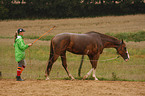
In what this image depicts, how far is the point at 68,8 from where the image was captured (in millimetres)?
43094

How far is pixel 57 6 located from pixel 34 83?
119ft

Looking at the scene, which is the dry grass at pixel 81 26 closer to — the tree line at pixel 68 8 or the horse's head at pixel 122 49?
the tree line at pixel 68 8

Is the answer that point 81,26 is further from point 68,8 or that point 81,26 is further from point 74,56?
point 74,56

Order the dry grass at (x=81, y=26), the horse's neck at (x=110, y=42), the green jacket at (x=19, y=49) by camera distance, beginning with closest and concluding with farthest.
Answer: the green jacket at (x=19, y=49) < the horse's neck at (x=110, y=42) < the dry grass at (x=81, y=26)

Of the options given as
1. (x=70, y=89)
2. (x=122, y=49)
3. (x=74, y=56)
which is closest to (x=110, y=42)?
(x=122, y=49)

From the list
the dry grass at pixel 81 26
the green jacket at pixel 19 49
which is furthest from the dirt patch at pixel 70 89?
the dry grass at pixel 81 26

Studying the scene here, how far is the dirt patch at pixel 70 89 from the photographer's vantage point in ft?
27.1

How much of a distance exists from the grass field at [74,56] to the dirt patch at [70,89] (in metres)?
1.79

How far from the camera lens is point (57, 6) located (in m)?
45.2

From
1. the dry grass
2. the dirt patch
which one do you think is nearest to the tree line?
the dry grass

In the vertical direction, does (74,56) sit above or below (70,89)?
below

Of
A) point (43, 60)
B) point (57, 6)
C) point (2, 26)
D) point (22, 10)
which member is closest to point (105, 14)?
point (57, 6)

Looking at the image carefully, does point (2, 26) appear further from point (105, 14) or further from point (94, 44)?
point (94, 44)

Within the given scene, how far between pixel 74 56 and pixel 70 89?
10.5m
